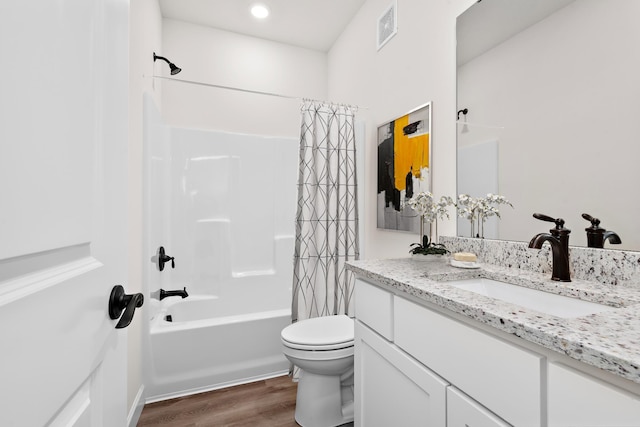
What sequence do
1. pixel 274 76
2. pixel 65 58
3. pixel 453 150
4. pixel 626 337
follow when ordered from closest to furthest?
pixel 65 58, pixel 626 337, pixel 453 150, pixel 274 76

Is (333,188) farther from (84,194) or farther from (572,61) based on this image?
(84,194)

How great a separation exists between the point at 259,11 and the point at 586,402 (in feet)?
9.91

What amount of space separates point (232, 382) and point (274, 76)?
268 cm

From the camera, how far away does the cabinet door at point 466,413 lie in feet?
2.29

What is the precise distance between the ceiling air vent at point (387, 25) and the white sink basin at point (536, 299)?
172cm

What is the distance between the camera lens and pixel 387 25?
2.12m

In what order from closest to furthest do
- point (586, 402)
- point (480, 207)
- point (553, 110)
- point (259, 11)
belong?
point (586, 402)
point (553, 110)
point (480, 207)
point (259, 11)

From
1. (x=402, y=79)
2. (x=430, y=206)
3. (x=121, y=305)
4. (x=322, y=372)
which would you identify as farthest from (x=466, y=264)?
(x=402, y=79)

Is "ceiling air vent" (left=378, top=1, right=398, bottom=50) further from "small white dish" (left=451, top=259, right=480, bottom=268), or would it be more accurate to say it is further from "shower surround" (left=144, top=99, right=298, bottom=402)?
"small white dish" (left=451, top=259, right=480, bottom=268)

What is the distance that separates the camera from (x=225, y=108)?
2838 mm

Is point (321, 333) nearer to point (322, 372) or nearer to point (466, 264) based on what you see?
point (322, 372)

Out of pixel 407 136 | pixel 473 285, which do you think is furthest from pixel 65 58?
pixel 407 136

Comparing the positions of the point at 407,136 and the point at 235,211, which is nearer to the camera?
the point at 407,136

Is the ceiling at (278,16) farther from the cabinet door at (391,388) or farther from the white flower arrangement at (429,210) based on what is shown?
the cabinet door at (391,388)
